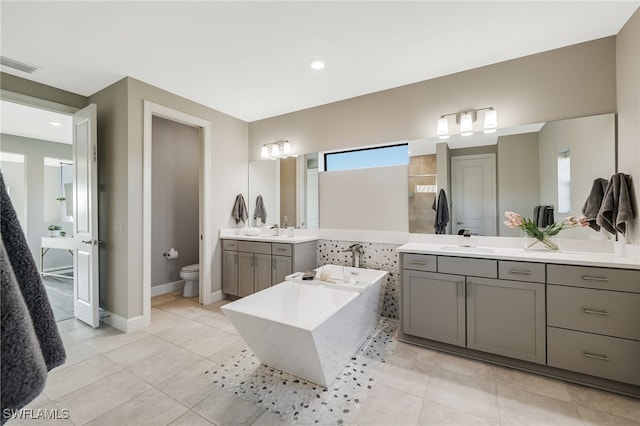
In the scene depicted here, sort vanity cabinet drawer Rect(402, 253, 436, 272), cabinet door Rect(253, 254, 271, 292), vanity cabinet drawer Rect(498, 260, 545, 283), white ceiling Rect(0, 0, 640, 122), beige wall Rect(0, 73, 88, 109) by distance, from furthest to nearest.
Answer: cabinet door Rect(253, 254, 271, 292)
beige wall Rect(0, 73, 88, 109)
vanity cabinet drawer Rect(402, 253, 436, 272)
vanity cabinet drawer Rect(498, 260, 545, 283)
white ceiling Rect(0, 0, 640, 122)

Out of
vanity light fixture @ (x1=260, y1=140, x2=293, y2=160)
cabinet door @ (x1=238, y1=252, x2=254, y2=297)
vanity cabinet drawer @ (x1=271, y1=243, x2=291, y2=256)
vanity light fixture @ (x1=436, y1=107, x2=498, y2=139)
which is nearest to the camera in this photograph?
vanity light fixture @ (x1=436, y1=107, x2=498, y2=139)

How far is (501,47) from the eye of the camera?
2.33 metres

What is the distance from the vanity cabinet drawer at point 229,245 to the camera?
3.71 metres

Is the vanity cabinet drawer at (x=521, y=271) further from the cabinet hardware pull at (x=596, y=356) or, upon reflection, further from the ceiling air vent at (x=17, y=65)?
the ceiling air vent at (x=17, y=65)

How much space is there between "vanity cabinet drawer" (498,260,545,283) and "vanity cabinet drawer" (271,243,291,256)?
210cm

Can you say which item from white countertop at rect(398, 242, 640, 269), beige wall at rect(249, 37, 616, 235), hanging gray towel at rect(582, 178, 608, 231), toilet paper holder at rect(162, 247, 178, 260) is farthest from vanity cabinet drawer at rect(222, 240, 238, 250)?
hanging gray towel at rect(582, 178, 608, 231)

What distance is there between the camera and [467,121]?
2.65 meters

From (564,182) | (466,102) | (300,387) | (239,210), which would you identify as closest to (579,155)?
(564,182)

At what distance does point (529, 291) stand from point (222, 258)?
137 inches

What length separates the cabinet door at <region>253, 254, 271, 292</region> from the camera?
3400mm

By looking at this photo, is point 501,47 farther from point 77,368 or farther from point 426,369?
point 77,368

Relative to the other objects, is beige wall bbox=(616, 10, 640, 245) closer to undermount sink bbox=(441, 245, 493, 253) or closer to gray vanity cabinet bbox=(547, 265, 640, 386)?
gray vanity cabinet bbox=(547, 265, 640, 386)

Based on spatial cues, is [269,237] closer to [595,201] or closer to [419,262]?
[419,262]

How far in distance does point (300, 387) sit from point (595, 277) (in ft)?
7.18
